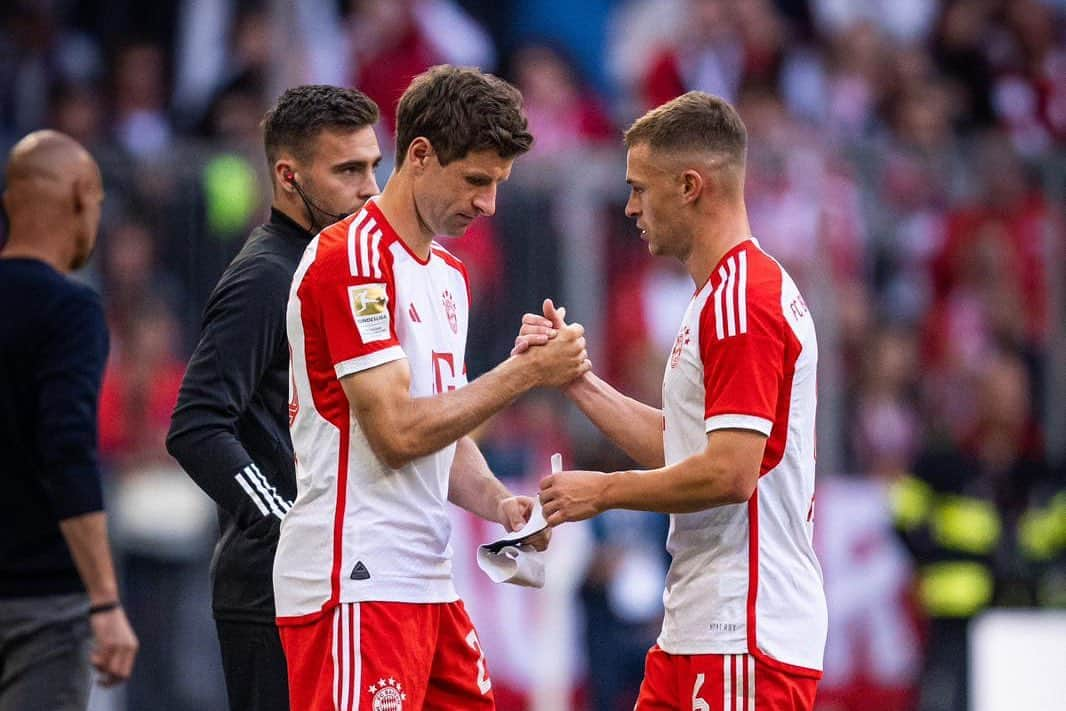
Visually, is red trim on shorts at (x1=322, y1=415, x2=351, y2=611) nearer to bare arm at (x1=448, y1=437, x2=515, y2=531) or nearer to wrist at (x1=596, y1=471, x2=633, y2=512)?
bare arm at (x1=448, y1=437, x2=515, y2=531)

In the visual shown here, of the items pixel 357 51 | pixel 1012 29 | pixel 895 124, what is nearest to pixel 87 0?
pixel 357 51

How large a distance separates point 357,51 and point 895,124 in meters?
4.16

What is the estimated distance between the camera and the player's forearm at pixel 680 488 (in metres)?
4.62

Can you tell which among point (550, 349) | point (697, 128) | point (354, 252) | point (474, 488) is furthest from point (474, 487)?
point (697, 128)

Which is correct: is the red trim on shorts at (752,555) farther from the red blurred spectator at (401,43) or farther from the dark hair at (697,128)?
the red blurred spectator at (401,43)

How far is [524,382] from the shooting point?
477 cm

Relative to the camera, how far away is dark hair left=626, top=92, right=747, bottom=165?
495 centimetres

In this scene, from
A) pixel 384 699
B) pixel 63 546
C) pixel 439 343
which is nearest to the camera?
pixel 384 699

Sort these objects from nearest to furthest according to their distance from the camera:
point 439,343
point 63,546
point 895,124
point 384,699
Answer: point 384,699 < point 439,343 < point 63,546 < point 895,124

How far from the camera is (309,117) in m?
5.57

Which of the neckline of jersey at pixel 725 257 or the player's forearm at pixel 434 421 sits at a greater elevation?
the neckline of jersey at pixel 725 257

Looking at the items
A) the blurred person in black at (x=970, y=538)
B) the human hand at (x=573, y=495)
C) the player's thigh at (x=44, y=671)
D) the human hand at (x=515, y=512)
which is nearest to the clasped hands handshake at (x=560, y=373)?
the human hand at (x=573, y=495)

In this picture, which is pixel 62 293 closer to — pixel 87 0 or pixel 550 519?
pixel 550 519

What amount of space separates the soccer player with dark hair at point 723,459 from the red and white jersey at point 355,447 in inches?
13.9
